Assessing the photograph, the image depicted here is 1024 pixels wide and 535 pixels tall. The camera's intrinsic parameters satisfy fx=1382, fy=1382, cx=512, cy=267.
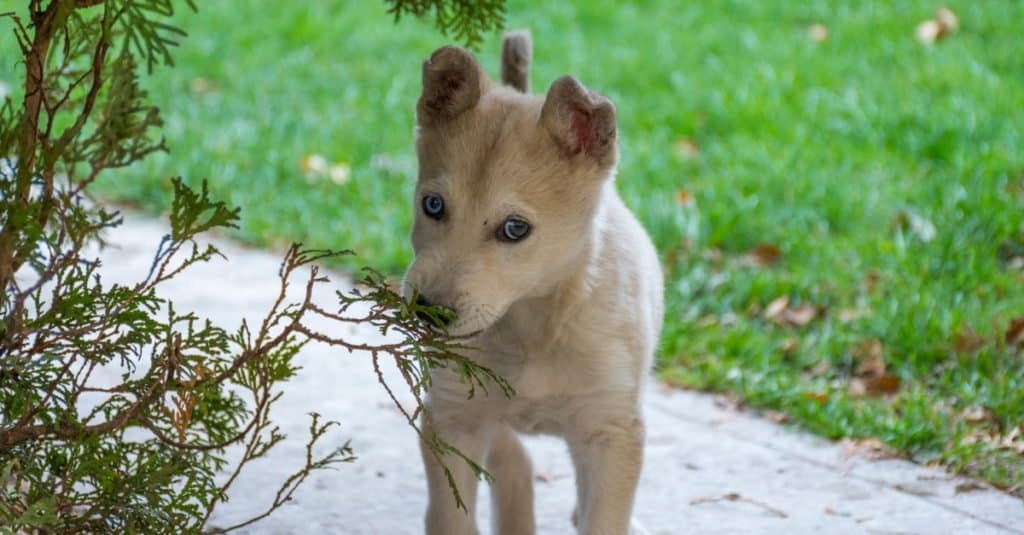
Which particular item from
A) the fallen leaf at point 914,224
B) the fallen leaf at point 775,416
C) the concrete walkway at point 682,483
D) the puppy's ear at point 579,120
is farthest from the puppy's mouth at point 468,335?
the fallen leaf at point 914,224

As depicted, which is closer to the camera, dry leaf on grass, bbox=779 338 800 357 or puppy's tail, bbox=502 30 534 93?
puppy's tail, bbox=502 30 534 93

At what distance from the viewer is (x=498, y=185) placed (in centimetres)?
359

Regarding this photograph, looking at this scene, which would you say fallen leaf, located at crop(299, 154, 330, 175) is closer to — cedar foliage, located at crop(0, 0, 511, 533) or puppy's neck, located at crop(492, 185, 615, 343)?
puppy's neck, located at crop(492, 185, 615, 343)

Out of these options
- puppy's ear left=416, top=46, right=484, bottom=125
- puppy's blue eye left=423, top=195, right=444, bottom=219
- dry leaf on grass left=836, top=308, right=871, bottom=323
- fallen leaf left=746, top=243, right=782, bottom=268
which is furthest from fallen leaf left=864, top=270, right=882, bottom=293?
puppy's blue eye left=423, top=195, right=444, bottom=219

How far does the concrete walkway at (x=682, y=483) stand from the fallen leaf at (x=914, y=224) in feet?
6.23

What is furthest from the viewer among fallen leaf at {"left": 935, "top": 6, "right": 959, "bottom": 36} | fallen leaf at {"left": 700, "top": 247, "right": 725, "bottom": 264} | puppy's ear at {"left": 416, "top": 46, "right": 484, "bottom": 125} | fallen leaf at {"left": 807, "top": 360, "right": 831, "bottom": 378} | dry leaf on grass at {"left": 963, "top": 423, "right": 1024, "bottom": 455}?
fallen leaf at {"left": 935, "top": 6, "right": 959, "bottom": 36}

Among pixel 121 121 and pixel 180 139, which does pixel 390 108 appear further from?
pixel 121 121

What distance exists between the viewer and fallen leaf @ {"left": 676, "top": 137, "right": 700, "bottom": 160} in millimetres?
8559

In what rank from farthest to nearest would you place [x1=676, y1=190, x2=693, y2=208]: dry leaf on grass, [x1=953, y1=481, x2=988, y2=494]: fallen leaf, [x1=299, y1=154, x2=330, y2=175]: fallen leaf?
[x1=299, y1=154, x2=330, y2=175]: fallen leaf, [x1=676, y1=190, x2=693, y2=208]: dry leaf on grass, [x1=953, y1=481, x2=988, y2=494]: fallen leaf

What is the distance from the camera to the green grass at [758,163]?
19.2 feet

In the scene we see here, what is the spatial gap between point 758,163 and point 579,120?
466 centimetres

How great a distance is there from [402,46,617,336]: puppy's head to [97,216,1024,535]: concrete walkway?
3.95 ft

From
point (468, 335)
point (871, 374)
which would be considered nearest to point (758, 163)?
point (871, 374)

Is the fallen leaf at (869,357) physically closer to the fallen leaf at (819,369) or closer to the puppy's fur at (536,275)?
the fallen leaf at (819,369)
